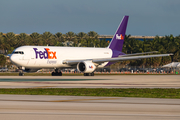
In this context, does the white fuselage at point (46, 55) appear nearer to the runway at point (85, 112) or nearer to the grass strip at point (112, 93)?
the grass strip at point (112, 93)

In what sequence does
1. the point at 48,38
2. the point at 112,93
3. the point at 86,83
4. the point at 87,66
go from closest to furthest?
the point at 112,93 < the point at 86,83 < the point at 87,66 < the point at 48,38

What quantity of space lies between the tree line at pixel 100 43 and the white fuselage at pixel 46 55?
173ft

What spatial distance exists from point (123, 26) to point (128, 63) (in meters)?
60.5

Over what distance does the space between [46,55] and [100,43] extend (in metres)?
91.9

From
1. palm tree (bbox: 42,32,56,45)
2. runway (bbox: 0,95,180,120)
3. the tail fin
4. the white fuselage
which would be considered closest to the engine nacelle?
the white fuselage

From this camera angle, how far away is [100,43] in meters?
141

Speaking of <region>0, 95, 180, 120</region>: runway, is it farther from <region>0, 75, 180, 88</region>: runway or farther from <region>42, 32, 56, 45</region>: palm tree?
<region>42, 32, 56, 45</region>: palm tree

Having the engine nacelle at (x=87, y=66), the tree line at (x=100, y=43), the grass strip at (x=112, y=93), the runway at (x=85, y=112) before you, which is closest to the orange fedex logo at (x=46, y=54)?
the engine nacelle at (x=87, y=66)

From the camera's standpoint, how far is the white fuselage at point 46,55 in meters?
48.0

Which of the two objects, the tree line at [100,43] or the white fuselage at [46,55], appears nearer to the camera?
the white fuselage at [46,55]

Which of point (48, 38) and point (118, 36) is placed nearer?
point (118, 36)

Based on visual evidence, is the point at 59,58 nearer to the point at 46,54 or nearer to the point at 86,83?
the point at 46,54

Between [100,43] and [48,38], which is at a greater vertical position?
[48,38]

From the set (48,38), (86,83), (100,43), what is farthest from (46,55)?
(48,38)
